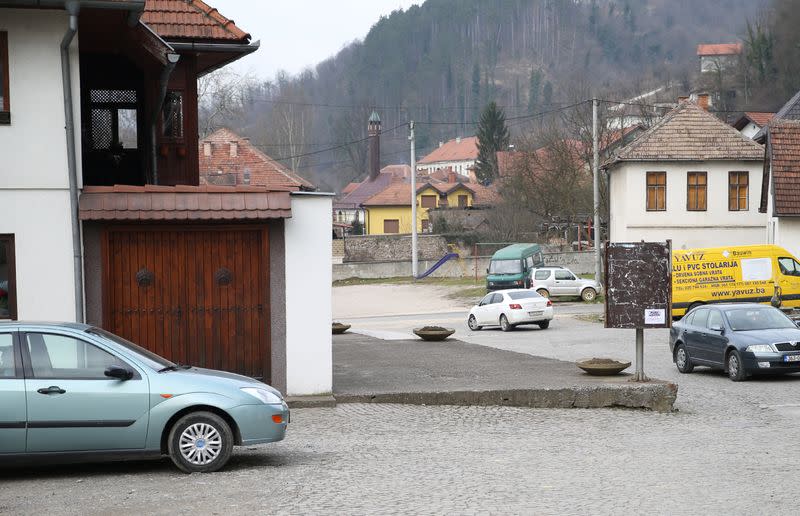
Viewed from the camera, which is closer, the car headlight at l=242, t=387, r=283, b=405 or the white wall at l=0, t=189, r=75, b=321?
the car headlight at l=242, t=387, r=283, b=405

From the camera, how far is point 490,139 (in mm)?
122938

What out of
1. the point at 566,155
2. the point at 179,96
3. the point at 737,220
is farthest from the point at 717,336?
the point at 566,155

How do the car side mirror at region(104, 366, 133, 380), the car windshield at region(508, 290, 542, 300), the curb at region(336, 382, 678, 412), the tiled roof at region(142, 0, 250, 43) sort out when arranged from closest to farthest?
1. the car side mirror at region(104, 366, 133, 380)
2. the curb at region(336, 382, 678, 412)
3. the tiled roof at region(142, 0, 250, 43)
4. the car windshield at region(508, 290, 542, 300)

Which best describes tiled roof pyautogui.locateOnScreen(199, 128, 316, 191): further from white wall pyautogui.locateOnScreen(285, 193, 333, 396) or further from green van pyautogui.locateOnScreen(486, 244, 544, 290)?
white wall pyautogui.locateOnScreen(285, 193, 333, 396)

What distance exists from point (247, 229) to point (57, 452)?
18.3 feet

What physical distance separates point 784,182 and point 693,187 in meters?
7.75

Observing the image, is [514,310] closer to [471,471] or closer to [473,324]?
[473,324]

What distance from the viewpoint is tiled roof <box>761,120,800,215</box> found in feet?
132

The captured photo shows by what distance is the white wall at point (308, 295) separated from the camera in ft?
49.6

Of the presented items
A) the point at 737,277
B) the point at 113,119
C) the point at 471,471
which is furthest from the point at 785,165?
the point at 471,471

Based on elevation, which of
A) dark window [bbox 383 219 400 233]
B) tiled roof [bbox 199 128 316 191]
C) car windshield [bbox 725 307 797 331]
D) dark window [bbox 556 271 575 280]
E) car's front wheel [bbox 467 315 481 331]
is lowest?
car's front wheel [bbox 467 315 481 331]

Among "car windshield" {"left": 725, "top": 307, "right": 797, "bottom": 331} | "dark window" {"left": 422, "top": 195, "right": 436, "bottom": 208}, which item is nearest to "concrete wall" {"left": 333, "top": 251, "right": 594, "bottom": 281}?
"dark window" {"left": 422, "top": 195, "right": 436, "bottom": 208}

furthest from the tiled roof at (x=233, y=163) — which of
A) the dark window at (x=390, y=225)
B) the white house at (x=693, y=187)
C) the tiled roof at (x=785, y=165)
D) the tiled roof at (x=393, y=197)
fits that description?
the dark window at (x=390, y=225)

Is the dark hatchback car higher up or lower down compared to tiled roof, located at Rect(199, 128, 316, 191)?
lower down
